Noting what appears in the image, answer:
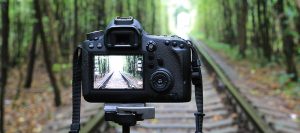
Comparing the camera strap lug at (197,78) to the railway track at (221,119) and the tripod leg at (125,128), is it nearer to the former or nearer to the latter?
the tripod leg at (125,128)

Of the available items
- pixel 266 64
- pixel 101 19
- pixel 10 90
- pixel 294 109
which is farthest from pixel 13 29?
pixel 294 109

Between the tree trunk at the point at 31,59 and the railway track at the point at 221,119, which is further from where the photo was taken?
the tree trunk at the point at 31,59

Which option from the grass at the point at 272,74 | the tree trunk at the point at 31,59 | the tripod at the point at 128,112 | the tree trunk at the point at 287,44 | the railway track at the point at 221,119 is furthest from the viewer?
the tree trunk at the point at 31,59

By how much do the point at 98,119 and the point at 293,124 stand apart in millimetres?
2826

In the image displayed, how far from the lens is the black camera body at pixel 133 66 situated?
9.41 feet

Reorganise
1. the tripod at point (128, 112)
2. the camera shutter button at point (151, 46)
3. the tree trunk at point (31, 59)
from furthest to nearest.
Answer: the tree trunk at point (31, 59) < the camera shutter button at point (151, 46) < the tripod at point (128, 112)

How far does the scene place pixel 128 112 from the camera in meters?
2.86

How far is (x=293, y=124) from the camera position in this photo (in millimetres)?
7352

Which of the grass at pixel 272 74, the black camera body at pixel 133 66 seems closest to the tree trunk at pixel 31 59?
the grass at pixel 272 74

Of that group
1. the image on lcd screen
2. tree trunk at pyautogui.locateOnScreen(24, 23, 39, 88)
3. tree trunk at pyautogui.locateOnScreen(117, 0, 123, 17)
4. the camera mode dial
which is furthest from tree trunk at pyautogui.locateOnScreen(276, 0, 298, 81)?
tree trunk at pyautogui.locateOnScreen(117, 0, 123, 17)

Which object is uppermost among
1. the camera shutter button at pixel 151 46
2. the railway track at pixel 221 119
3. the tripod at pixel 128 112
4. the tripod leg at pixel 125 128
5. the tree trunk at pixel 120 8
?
the tree trunk at pixel 120 8

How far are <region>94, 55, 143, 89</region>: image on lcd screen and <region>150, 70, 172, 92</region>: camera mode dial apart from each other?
0.08 metres

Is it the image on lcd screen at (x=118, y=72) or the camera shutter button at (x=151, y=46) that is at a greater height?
the camera shutter button at (x=151, y=46)

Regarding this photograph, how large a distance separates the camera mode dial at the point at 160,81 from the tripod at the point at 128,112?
0.14 metres
